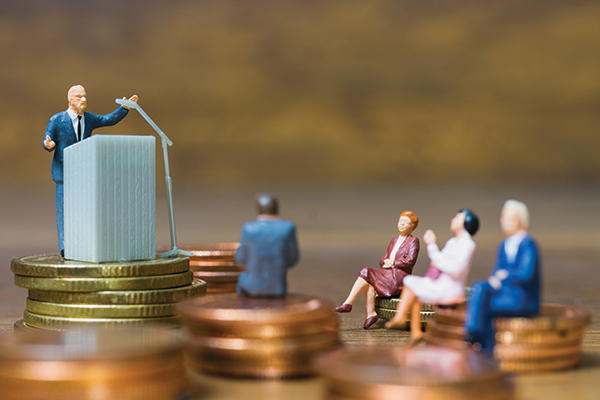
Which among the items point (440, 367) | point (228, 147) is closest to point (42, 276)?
point (440, 367)

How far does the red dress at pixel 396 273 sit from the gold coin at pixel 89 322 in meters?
1.68

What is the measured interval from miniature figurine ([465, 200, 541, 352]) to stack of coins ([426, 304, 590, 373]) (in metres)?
0.07

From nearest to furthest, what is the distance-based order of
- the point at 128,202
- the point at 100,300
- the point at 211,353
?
the point at 211,353 → the point at 100,300 → the point at 128,202

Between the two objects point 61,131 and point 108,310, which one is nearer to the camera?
point 108,310

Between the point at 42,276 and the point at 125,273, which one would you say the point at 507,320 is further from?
the point at 42,276

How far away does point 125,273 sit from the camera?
461cm

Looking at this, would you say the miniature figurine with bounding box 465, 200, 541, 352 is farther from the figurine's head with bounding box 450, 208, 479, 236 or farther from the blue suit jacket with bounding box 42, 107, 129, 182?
the blue suit jacket with bounding box 42, 107, 129, 182

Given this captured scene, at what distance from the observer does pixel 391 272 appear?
5402mm

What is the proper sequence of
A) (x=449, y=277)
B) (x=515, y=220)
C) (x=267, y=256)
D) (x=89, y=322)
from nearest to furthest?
(x=515, y=220) < (x=267, y=256) < (x=449, y=277) < (x=89, y=322)

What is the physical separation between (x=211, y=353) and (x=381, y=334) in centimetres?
191

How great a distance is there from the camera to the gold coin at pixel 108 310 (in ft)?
14.9

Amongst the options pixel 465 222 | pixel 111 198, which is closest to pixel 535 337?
pixel 465 222

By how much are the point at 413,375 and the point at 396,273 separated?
2.42m

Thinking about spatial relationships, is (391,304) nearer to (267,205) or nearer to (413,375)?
(267,205)
